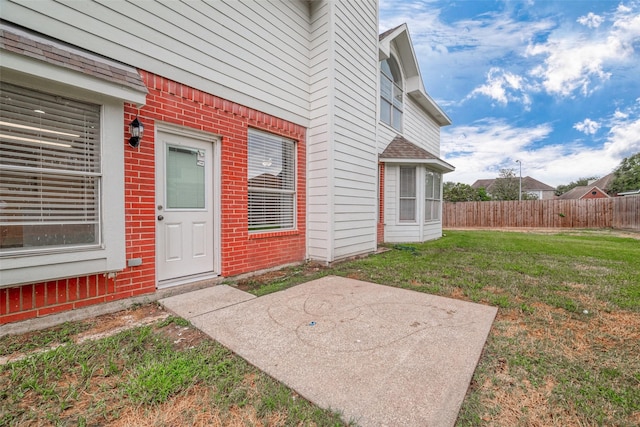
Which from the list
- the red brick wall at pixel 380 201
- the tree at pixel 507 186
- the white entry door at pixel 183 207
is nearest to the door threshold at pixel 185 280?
the white entry door at pixel 183 207

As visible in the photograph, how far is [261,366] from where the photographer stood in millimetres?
1896

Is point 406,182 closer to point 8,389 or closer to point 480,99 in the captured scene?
point 8,389

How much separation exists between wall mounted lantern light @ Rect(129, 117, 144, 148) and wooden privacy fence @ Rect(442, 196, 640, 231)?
19586mm

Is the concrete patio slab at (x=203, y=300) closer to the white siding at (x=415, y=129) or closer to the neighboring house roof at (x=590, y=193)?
the white siding at (x=415, y=129)

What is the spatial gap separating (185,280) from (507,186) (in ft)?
126

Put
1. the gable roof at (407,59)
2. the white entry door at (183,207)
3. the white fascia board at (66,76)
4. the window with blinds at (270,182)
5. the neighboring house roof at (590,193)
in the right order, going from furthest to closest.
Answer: the neighboring house roof at (590,193) → the gable roof at (407,59) → the window with blinds at (270,182) → the white entry door at (183,207) → the white fascia board at (66,76)

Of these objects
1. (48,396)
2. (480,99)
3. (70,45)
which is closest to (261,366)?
(48,396)

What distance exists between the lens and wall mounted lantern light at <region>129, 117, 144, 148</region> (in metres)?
3.02

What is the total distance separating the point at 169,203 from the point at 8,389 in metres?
2.28

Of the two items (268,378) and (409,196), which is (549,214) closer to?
(409,196)

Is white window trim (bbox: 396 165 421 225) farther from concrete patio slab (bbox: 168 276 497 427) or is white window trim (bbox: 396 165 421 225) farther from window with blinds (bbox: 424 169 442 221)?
concrete patio slab (bbox: 168 276 497 427)

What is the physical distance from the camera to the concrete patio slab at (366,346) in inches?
60.4

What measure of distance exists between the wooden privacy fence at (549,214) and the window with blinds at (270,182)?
16.9 metres

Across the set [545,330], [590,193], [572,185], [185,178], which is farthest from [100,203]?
[572,185]
